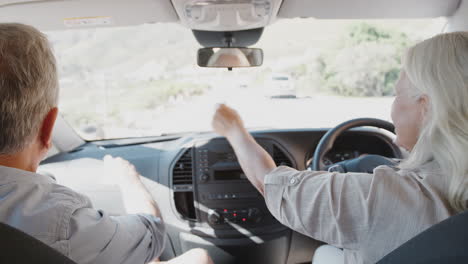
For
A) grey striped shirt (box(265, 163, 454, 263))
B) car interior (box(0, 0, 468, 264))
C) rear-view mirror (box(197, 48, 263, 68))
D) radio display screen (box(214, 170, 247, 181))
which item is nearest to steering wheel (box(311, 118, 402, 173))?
car interior (box(0, 0, 468, 264))

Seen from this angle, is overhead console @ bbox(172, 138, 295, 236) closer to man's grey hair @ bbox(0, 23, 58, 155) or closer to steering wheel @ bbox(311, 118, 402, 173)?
steering wheel @ bbox(311, 118, 402, 173)

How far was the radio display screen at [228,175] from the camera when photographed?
3230mm

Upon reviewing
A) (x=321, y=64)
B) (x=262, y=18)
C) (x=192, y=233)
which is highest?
(x=262, y=18)

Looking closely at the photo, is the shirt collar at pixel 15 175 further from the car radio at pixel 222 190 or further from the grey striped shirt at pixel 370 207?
the car radio at pixel 222 190

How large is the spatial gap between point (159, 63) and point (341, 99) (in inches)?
91.8

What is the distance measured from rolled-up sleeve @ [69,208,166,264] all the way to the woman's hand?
0.74 m

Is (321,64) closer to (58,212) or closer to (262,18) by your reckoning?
(262,18)

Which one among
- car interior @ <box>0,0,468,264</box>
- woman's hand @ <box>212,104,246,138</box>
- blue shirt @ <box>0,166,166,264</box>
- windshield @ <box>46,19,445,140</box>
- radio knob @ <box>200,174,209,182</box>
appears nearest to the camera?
blue shirt @ <box>0,166,166,264</box>

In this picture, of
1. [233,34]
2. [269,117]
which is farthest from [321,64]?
[233,34]

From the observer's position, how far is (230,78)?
3795mm

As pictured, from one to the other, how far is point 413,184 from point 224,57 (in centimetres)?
196

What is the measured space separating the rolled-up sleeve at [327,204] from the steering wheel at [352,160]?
3.01ft

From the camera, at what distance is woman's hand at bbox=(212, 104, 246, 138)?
7.07 ft

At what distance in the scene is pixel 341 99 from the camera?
4.29 m
